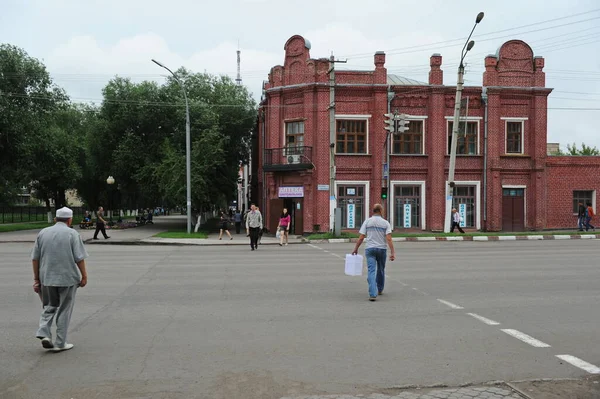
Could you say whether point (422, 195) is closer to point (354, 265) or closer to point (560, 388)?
point (354, 265)

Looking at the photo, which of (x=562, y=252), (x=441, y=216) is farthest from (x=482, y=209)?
(x=562, y=252)

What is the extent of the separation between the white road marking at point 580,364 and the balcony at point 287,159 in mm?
24910

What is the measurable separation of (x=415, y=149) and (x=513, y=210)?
708 cm

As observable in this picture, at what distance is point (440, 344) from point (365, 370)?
143 cm

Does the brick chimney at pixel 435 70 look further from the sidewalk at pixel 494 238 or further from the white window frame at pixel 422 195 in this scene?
the sidewalk at pixel 494 238

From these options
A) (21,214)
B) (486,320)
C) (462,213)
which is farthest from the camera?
(21,214)

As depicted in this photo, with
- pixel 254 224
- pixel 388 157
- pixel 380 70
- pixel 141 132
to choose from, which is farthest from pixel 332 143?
pixel 141 132

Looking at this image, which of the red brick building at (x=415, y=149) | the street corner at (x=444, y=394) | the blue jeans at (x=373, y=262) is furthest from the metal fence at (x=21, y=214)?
the street corner at (x=444, y=394)

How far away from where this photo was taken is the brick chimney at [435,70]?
31547mm

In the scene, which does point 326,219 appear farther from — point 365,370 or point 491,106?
point 365,370

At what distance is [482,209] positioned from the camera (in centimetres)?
3222

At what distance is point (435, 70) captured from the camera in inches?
1245

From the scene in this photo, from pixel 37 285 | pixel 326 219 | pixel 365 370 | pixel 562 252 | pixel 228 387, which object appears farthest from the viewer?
pixel 326 219

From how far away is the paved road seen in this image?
16.6ft
